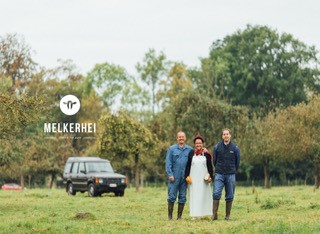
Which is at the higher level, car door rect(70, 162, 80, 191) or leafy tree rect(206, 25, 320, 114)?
leafy tree rect(206, 25, 320, 114)

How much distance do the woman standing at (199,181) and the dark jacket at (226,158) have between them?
1.08 feet

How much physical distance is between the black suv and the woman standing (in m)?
17.8

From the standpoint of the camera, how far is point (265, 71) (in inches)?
2808

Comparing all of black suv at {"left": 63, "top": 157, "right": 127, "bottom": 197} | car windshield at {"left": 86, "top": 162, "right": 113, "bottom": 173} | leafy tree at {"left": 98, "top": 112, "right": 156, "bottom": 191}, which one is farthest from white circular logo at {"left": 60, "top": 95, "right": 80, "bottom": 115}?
car windshield at {"left": 86, "top": 162, "right": 113, "bottom": 173}

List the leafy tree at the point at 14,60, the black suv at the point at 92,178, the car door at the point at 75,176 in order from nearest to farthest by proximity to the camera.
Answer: the black suv at the point at 92,178 → the car door at the point at 75,176 → the leafy tree at the point at 14,60

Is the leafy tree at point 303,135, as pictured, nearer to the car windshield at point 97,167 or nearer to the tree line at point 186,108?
the tree line at point 186,108

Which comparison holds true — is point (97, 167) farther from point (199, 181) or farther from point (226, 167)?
point (199, 181)

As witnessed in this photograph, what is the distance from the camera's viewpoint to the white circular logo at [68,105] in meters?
78.6

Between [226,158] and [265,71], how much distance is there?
5468 centimetres

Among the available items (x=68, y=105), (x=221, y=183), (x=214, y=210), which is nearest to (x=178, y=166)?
(x=221, y=183)

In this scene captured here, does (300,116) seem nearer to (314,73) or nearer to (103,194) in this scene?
(103,194)

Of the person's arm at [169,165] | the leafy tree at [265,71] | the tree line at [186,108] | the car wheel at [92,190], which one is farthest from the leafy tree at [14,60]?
the person's arm at [169,165]

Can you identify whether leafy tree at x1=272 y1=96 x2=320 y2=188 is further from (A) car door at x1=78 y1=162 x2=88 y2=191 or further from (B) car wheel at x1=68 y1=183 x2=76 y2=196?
(B) car wheel at x1=68 y1=183 x2=76 y2=196

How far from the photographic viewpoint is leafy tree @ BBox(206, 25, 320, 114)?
70500 mm
